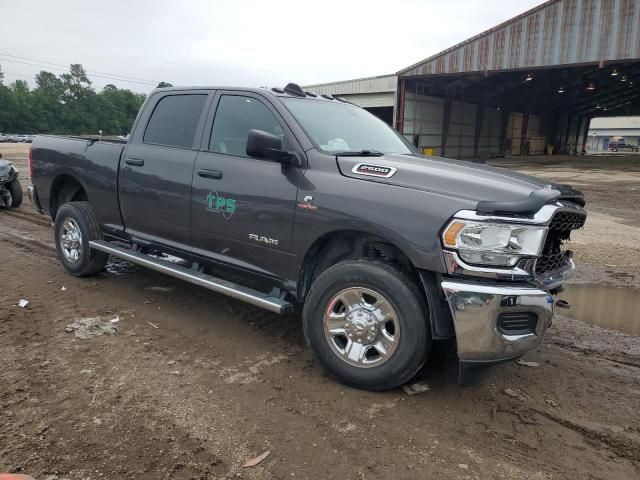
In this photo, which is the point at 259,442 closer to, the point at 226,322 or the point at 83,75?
the point at 226,322

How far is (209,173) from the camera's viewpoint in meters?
4.07

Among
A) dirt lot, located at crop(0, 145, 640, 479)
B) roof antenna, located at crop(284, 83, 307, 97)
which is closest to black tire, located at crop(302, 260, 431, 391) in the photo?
dirt lot, located at crop(0, 145, 640, 479)

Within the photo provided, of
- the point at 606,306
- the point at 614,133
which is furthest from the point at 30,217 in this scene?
the point at 614,133

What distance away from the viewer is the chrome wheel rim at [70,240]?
543cm

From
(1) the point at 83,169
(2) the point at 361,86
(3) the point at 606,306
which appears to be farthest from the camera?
(2) the point at 361,86

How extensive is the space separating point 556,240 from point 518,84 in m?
34.4

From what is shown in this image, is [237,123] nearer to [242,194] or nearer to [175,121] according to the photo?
[242,194]

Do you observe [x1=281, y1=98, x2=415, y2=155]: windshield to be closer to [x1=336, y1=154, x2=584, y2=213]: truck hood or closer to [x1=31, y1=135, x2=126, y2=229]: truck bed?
[x1=336, y1=154, x2=584, y2=213]: truck hood

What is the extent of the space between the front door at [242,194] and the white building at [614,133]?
103678 mm

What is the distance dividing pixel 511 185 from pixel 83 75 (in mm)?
110990

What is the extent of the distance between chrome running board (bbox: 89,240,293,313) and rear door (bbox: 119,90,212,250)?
0.64 feet

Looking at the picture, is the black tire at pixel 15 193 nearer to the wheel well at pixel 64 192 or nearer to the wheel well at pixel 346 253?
the wheel well at pixel 64 192

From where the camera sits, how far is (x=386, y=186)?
3.18 m

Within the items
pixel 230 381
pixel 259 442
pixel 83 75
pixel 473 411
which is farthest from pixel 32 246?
pixel 83 75
